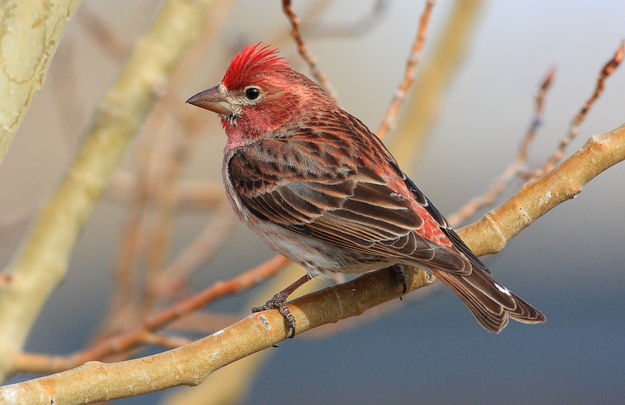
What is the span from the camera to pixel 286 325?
13.3 ft

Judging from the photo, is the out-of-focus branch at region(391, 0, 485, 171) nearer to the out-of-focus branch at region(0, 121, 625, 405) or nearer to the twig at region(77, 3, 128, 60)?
the out-of-focus branch at region(0, 121, 625, 405)

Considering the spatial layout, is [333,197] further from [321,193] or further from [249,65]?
[249,65]

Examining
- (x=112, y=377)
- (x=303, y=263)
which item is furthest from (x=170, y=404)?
(x=112, y=377)

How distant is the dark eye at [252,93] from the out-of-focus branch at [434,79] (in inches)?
51.7

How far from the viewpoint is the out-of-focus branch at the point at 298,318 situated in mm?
3369

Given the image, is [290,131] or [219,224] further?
[219,224]

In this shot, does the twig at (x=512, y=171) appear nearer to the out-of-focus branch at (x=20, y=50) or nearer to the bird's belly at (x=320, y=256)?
the bird's belly at (x=320, y=256)

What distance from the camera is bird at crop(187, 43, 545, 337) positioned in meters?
4.48

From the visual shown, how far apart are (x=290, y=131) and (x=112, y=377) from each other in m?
2.46

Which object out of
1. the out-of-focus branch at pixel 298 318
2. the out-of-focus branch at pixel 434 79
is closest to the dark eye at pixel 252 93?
the out-of-focus branch at pixel 434 79

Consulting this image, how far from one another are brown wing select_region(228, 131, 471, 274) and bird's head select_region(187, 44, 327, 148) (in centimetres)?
19

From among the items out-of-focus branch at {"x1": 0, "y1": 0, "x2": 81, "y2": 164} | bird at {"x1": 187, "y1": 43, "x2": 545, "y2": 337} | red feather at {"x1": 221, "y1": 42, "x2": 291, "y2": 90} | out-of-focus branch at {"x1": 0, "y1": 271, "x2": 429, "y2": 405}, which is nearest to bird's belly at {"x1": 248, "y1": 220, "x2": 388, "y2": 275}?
bird at {"x1": 187, "y1": 43, "x2": 545, "y2": 337}

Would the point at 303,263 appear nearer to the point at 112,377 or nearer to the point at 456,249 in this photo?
the point at 456,249

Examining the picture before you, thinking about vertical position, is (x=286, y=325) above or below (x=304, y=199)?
below
